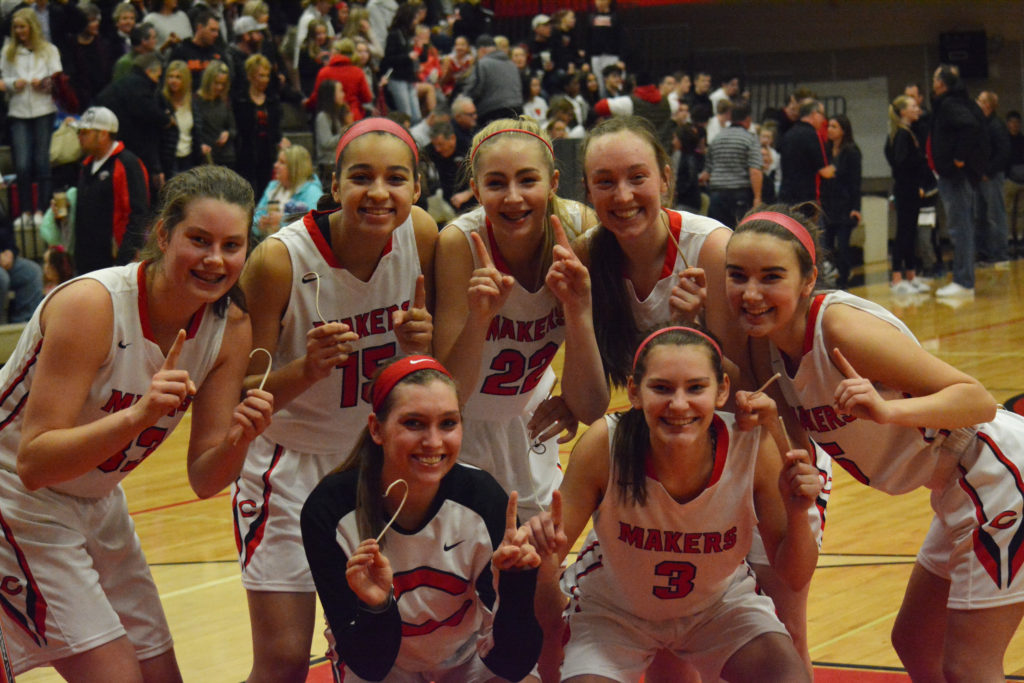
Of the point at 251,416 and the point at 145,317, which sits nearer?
the point at 251,416

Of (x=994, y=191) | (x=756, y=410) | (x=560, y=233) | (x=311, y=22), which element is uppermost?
(x=311, y=22)

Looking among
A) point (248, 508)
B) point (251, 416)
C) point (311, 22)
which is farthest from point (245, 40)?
point (251, 416)

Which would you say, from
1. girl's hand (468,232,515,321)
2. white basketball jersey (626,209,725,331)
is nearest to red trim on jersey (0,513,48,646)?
girl's hand (468,232,515,321)

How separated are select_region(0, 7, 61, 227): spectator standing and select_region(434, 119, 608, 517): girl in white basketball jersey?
7.42 meters

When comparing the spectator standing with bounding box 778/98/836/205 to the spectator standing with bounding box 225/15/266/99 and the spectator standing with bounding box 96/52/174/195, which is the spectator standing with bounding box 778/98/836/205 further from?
the spectator standing with bounding box 96/52/174/195

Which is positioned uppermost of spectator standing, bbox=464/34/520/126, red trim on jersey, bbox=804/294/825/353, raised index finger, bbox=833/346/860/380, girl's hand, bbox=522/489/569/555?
spectator standing, bbox=464/34/520/126

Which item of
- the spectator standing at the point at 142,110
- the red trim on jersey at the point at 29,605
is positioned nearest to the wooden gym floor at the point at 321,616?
the red trim on jersey at the point at 29,605

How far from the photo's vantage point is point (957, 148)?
1224cm

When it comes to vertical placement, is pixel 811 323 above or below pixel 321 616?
above

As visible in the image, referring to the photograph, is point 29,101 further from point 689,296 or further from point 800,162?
point 689,296

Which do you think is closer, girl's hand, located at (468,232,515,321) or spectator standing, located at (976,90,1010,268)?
girl's hand, located at (468,232,515,321)

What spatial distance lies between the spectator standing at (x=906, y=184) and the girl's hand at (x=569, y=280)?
10.0m

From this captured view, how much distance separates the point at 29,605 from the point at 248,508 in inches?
27.5

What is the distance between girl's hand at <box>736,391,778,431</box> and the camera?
3199 millimetres
